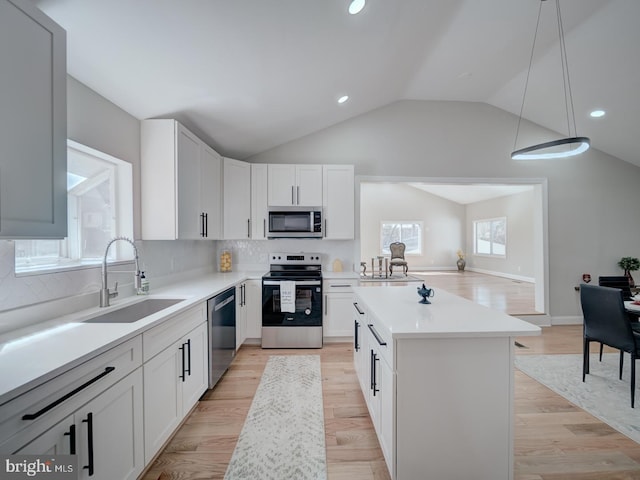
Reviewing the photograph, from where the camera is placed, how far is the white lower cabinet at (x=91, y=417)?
0.90 metres

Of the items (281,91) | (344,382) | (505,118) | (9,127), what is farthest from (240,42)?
(505,118)

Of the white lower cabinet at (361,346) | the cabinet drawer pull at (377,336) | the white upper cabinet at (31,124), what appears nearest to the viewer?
the white upper cabinet at (31,124)

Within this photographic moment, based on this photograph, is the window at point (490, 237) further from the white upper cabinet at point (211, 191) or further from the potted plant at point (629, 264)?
the white upper cabinet at point (211, 191)

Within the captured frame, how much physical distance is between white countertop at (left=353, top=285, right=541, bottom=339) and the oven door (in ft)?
4.56

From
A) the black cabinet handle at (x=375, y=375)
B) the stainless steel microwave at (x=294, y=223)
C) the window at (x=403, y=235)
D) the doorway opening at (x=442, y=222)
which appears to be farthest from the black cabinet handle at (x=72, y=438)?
the window at (x=403, y=235)

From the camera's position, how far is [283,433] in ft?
6.40

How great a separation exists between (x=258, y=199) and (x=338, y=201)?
43.1 inches

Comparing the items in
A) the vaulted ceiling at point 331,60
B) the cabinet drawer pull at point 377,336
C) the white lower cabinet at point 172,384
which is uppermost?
the vaulted ceiling at point 331,60

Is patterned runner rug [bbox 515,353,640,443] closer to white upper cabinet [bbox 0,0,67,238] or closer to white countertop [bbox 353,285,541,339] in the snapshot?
white countertop [bbox 353,285,541,339]

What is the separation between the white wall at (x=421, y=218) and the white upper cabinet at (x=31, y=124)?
9.87 metres

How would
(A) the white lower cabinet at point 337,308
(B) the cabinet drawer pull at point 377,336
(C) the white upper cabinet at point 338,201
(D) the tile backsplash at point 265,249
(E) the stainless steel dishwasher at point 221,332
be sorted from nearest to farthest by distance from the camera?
1. (B) the cabinet drawer pull at point 377,336
2. (E) the stainless steel dishwasher at point 221,332
3. (A) the white lower cabinet at point 337,308
4. (C) the white upper cabinet at point 338,201
5. (D) the tile backsplash at point 265,249

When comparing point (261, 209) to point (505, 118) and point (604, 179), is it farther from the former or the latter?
point (604, 179)

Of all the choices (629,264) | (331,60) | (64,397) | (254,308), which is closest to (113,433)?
(64,397)

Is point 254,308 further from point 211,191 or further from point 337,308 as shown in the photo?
point 211,191
